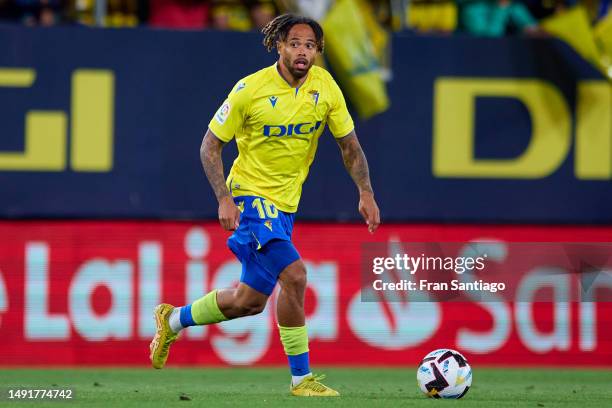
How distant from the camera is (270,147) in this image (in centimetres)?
815

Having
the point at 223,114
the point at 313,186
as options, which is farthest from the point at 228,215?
the point at 313,186

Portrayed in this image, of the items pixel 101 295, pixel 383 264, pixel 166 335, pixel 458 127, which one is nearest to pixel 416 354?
pixel 383 264

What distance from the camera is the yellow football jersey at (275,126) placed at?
26.4 feet

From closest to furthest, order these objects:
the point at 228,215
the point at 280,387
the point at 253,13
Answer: the point at 228,215 → the point at 280,387 → the point at 253,13

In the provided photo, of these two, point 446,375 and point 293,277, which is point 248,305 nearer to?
point 293,277

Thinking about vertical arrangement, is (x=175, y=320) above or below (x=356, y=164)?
below

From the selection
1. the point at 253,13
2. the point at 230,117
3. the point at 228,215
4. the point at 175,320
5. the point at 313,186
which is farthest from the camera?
the point at 253,13

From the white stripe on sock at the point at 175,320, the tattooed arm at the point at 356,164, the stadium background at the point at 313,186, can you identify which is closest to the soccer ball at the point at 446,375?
the tattooed arm at the point at 356,164

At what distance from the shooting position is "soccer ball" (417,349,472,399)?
7.93 meters

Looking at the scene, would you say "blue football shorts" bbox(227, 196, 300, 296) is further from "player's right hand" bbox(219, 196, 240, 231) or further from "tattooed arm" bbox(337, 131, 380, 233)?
"tattooed arm" bbox(337, 131, 380, 233)

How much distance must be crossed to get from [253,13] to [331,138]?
4.53 feet

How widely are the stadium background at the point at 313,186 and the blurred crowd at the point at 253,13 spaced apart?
503mm

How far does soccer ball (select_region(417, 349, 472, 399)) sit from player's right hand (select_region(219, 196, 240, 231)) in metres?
1.44

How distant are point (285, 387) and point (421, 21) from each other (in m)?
4.28
